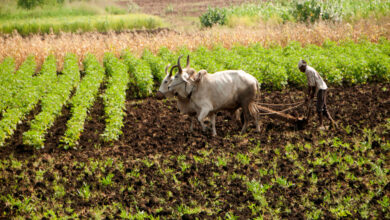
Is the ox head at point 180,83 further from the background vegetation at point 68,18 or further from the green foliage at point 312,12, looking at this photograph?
the background vegetation at point 68,18

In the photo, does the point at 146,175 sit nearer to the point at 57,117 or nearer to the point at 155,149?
the point at 155,149

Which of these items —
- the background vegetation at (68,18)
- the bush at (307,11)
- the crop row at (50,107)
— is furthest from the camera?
the background vegetation at (68,18)

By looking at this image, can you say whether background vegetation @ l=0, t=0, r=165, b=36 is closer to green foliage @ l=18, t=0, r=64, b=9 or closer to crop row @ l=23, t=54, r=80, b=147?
green foliage @ l=18, t=0, r=64, b=9

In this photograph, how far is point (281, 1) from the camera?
35000mm

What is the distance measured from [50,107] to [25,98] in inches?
53.3

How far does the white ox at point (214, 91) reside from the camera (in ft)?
27.3

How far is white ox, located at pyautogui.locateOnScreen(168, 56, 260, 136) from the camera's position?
8.32 m

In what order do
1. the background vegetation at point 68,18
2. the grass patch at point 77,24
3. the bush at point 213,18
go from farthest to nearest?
1. the background vegetation at point 68,18
2. the grass patch at point 77,24
3. the bush at point 213,18

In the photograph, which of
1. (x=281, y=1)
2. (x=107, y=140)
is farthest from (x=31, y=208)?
(x=281, y=1)

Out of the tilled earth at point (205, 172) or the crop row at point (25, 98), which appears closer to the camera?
the tilled earth at point (205, 172)

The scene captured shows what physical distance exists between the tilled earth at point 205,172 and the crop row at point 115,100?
0.28m

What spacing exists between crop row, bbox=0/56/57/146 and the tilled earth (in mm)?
395

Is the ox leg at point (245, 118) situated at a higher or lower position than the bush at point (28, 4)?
lower

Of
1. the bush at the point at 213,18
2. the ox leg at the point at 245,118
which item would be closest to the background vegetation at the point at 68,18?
the bush at the point at 213,18
